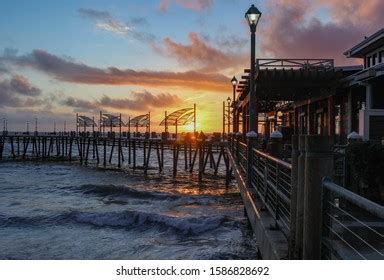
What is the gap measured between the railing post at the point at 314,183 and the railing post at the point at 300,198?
0.20 meters

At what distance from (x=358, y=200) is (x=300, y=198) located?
1.26 meters

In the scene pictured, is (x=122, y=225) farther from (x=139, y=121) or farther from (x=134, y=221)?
(x=139, y=121)

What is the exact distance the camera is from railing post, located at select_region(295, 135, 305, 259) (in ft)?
14.1

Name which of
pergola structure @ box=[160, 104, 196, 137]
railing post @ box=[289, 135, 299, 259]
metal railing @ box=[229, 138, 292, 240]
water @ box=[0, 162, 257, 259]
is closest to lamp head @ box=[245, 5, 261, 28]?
metal railing @ box=[229, 138, 292, 240]

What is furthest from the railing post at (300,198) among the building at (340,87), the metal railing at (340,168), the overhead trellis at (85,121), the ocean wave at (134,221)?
the overhead trellis at (85,121)

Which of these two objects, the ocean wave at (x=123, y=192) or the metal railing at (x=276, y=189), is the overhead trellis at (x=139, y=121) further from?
the metal railing at (x=276, y=189)

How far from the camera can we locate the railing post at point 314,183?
4004 millimetres

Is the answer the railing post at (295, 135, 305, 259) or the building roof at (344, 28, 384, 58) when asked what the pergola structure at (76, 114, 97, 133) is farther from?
the railing post at (295, 135, 305, 259)

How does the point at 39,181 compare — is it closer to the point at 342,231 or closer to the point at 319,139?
the point at 342,231

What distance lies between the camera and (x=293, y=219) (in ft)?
15.8

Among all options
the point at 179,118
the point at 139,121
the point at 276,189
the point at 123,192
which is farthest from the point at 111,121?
the point at 276,189

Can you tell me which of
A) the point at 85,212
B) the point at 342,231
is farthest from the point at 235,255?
the point at 85,212

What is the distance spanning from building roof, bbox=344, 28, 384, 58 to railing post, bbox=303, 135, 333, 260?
16598 mm
